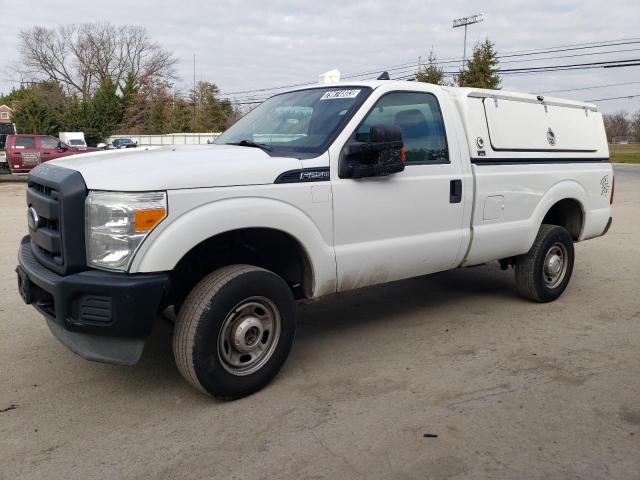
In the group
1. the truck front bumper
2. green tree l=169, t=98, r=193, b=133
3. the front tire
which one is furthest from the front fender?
green tree l=169, t=98, r=193, b=133

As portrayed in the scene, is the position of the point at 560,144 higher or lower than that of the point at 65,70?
lower

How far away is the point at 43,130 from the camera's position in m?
49.7

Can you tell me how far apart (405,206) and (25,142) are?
21.5 meters

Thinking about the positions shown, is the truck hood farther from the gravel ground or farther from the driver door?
the gravel ground

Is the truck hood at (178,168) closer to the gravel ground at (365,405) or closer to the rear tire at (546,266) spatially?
the gravel ground at (365,405)

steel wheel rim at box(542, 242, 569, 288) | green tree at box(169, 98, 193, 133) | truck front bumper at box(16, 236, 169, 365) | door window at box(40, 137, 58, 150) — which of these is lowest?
steel wheel rim at box(542, 242, 569, 288)

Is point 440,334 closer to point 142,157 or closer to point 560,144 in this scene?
point 560,144

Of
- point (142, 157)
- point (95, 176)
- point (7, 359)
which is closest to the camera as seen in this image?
point (95, 176)

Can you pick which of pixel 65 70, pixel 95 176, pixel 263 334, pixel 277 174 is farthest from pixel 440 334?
pixel 65 70

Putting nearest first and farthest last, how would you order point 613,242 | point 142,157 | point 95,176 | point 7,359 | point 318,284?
point 95,176
point 142,157
point 318,284
point 7,359
point 613,242

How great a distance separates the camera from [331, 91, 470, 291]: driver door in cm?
402

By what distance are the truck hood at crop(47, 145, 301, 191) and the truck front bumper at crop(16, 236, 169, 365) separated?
0.50m

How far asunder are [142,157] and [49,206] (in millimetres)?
592

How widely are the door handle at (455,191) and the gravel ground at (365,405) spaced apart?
1.12 meters
